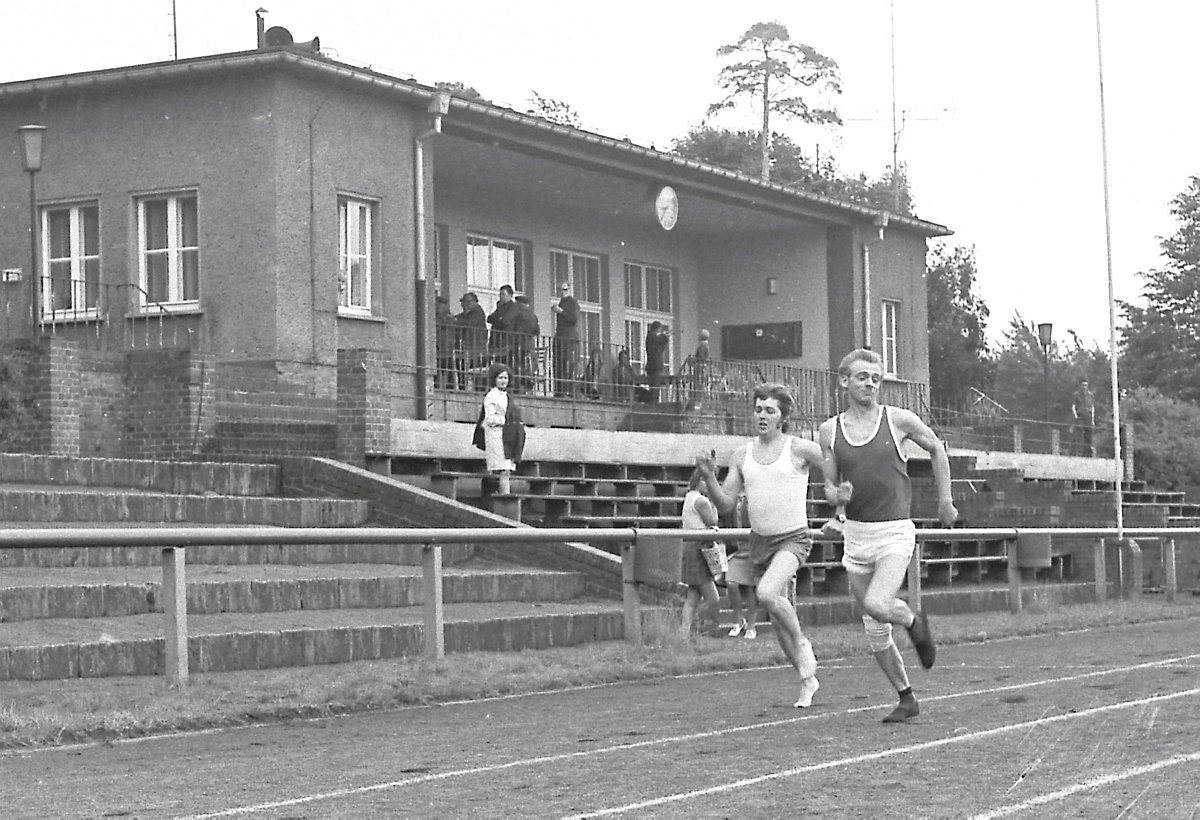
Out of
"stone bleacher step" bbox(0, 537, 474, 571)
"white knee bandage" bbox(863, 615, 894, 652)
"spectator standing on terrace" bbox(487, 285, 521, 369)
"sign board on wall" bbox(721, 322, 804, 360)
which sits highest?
"sign board on wall" bbox(721, 322, 804, 360)

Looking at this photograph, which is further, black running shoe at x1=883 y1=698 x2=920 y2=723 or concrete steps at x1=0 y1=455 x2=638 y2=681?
concrete steps at x1=0 y1=455 x2=638 y2=681

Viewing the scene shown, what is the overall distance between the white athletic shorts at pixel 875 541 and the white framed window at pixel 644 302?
88.7 ft

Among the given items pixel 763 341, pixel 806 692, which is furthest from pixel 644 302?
pixel 806 692

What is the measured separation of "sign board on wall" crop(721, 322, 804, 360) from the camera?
1576 inches

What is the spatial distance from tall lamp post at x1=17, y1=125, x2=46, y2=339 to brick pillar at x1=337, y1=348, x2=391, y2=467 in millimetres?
3509

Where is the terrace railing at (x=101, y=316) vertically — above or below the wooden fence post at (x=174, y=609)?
above

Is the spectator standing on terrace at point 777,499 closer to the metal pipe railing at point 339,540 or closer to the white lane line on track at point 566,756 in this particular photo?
the white lane line on track at point 566,756

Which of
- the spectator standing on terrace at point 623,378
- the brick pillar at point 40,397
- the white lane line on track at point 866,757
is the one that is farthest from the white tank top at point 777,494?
the spectator standing on terrace at point 623,378

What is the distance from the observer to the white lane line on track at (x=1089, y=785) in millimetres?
7516

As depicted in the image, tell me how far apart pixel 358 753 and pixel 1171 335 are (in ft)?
197

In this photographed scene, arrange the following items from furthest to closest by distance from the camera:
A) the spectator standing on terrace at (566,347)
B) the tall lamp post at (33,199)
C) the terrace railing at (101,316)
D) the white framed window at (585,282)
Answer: the white framed window at (585,282) < the spectator standing on terrace at (566,347) < the terrace railing at (101,316) < the tall lamp post at (33,199)

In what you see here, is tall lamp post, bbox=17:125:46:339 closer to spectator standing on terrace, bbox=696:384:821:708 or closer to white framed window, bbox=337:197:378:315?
white framed window, bbox=337:197:378:315

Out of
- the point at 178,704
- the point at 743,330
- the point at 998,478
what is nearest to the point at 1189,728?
the point at 178,704

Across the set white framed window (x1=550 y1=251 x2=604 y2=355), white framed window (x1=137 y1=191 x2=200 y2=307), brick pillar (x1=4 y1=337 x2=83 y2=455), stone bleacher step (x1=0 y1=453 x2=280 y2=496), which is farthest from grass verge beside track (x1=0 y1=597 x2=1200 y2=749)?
white framed window (x1=550 y1=251 x2=604 y2=355)
